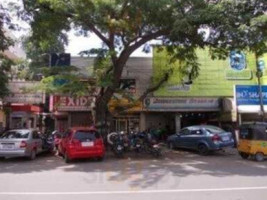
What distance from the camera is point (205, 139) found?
22.4m

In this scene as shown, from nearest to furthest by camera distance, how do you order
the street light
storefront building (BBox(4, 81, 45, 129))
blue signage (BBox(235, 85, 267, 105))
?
the street light, blue signage (BBox(235, 85, 267, 105)), storefront building (BBox(4, 81, 45, 129))

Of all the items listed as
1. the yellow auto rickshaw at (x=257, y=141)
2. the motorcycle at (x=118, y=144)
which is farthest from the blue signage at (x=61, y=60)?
the yellow auto rickshaw at (x=257, y=141)

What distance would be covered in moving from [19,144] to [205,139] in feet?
30.7

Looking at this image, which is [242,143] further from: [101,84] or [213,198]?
[213,198]

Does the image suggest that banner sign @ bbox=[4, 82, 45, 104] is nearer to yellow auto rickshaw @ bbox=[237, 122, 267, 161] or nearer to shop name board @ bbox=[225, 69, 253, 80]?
shop name board @ bbox=[225, 69, 253, 80]

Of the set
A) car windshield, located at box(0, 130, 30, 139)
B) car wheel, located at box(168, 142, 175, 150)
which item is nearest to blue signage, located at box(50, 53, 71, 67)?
car wheel, located at box(168, 142, 175, 150)

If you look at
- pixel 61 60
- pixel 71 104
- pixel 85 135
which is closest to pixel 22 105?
pixel 61 60

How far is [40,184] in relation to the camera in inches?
497

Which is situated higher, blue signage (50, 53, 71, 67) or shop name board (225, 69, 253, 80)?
blue signage (50, 53, 71, 67)

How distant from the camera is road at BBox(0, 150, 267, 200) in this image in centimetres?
1063

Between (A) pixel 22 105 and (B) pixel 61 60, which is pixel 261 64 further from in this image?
(A) pixel 22 105

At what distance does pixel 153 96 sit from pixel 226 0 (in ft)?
40.1

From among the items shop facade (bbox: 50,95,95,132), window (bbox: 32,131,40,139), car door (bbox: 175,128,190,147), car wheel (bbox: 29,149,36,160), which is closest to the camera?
car wheel (bbox: 29,149,36,160)

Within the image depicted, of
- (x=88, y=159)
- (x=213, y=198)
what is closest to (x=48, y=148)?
(x=88, y=159)
